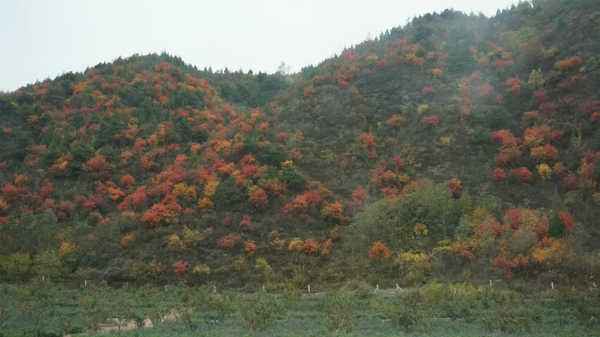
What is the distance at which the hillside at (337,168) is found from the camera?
3061cm

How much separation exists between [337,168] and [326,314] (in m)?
22.6

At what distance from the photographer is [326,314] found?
63.7 feet

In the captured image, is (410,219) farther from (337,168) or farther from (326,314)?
(326,314)

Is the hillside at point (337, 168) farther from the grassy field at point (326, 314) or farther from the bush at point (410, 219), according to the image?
the grassy field at point (326, 314)

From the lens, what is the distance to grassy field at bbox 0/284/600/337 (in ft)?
55.1

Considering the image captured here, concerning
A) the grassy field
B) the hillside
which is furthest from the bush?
the grassy field

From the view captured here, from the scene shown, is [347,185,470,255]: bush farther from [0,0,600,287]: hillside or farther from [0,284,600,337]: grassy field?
[0,284,600,337]: grassy field

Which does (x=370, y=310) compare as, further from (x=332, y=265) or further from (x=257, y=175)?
(x=257, y=175)

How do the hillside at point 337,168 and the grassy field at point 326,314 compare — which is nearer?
the grassy field at point 326,314

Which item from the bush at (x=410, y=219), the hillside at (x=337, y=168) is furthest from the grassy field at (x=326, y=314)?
the bush at (x=410, y=219)

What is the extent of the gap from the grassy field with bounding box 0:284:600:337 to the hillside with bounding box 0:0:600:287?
18.1 feet

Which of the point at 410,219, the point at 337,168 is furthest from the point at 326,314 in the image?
the point at 337,168

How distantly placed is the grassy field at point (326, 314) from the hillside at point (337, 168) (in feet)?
18.1

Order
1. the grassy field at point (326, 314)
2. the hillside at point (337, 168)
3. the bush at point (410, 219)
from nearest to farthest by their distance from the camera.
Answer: the grassy field at point (326, 314) → the hillside at point (337, 168) → the bush at point (410, 219)
